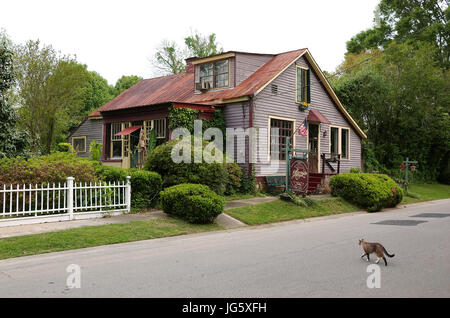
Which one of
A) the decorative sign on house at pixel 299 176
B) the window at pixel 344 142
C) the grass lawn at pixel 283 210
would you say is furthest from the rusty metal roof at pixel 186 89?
the window at pixel 344 142

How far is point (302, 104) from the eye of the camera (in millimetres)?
21750

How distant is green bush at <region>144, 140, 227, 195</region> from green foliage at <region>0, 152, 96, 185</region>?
7.54 ft

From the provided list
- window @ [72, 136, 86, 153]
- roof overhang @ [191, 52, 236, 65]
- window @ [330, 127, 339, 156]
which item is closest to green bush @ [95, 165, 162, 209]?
roof overhang @ [191, 52, 236, 65]

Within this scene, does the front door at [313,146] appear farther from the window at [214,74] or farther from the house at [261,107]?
the window at [214,74]

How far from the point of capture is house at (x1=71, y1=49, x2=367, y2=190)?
19656mm

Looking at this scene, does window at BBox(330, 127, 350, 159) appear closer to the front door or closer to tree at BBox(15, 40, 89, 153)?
the front door

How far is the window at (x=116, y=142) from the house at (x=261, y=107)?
0.04 feet

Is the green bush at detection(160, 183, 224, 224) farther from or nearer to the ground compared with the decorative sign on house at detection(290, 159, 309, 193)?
nearer to the ground

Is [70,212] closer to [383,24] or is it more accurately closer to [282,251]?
[282,251]

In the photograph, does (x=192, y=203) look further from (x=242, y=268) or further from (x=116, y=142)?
(x=116, y=142)

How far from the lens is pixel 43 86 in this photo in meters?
28.3

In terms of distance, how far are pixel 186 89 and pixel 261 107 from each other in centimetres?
619

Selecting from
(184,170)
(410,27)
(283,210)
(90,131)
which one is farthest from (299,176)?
(410,27)

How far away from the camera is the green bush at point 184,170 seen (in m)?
13.9
